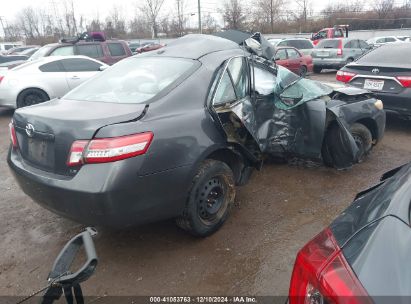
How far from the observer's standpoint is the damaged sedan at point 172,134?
8.00 ft

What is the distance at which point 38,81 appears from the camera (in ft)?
26.6

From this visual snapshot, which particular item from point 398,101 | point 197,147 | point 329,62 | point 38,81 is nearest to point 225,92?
point 197,147

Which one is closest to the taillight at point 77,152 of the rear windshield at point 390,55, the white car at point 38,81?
the rear windshield at point 390,55

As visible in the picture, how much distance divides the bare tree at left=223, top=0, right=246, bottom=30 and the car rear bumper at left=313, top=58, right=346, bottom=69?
27.1m

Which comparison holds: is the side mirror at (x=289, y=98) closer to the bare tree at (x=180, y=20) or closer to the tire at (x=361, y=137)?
the tire at (x=361, y=137)

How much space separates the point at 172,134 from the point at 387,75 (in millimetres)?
4722

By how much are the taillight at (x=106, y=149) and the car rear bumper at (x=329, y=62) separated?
1477 centimetres

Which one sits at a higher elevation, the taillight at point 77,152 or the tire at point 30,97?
the taillight at point 77,152

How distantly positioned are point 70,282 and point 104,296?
1.23 meters

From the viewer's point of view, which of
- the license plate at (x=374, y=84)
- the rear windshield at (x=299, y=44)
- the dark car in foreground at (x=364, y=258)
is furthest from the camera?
the rear windshield at (x=299, y=44)

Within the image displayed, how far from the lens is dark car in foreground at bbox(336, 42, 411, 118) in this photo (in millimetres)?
5715

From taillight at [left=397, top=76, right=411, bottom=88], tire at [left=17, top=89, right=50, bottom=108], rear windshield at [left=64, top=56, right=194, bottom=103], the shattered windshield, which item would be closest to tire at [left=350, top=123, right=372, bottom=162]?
the shattered windshield

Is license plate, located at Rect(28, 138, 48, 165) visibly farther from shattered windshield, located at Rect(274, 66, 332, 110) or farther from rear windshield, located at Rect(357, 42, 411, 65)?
rear windshield, located at Rect(357, 42, 411, 65)

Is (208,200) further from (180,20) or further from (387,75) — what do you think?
(180,20)
